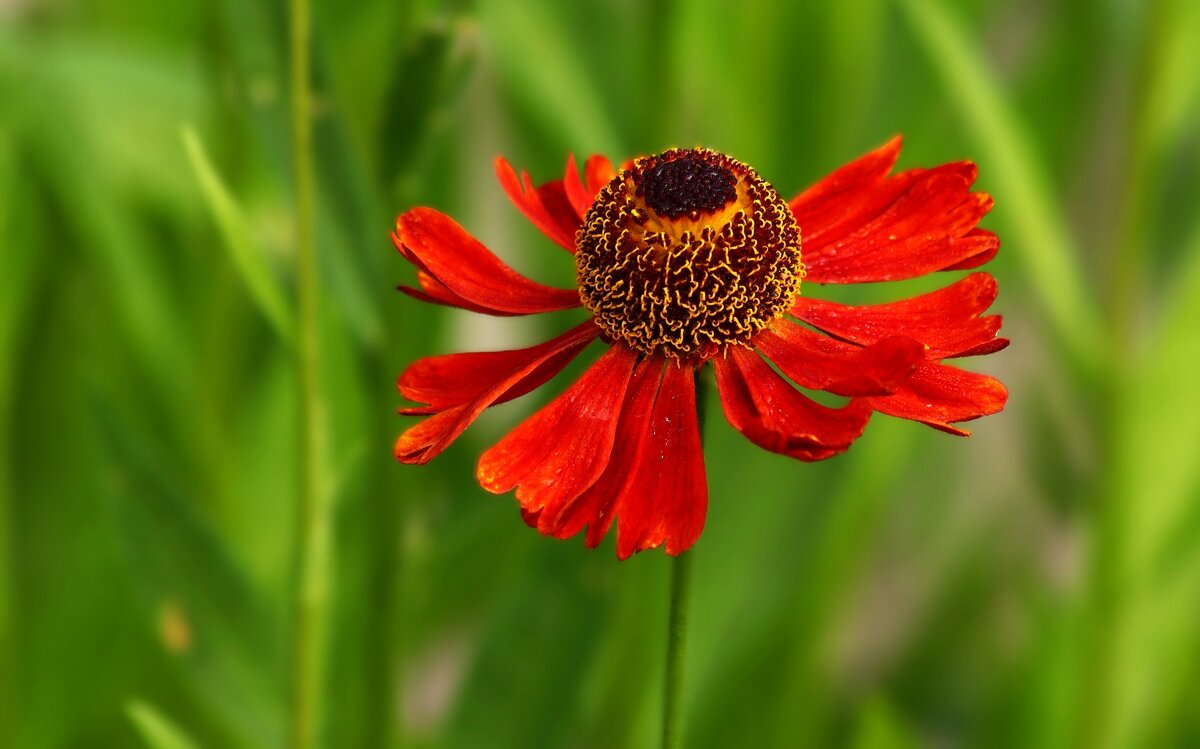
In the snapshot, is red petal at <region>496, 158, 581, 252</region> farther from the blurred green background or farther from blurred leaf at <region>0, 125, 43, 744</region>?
blurred leaf at <region>0, 125, 43, 744</region>

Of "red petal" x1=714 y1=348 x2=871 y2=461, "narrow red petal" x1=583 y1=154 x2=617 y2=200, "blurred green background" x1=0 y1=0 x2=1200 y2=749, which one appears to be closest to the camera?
"red petal" x1=714 y1=348 x2=871 y2=461

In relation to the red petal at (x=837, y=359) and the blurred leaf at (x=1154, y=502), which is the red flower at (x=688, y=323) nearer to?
the red petal at (x=837, y=359)

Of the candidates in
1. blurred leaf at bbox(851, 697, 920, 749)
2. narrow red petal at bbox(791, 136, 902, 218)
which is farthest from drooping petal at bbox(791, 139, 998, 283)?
blurred leaf at bbox(851, 697, 920, 749)

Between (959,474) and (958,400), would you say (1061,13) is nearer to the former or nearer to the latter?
(959,474)

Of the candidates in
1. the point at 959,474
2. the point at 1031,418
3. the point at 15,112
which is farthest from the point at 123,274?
the point at 959,474

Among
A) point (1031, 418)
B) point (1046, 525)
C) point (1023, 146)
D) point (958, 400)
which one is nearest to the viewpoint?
point (958, 400)

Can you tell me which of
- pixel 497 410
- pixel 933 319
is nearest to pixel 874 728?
pixel 933 319

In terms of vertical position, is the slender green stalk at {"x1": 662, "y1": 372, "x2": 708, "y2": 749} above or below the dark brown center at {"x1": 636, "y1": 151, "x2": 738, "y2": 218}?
below
